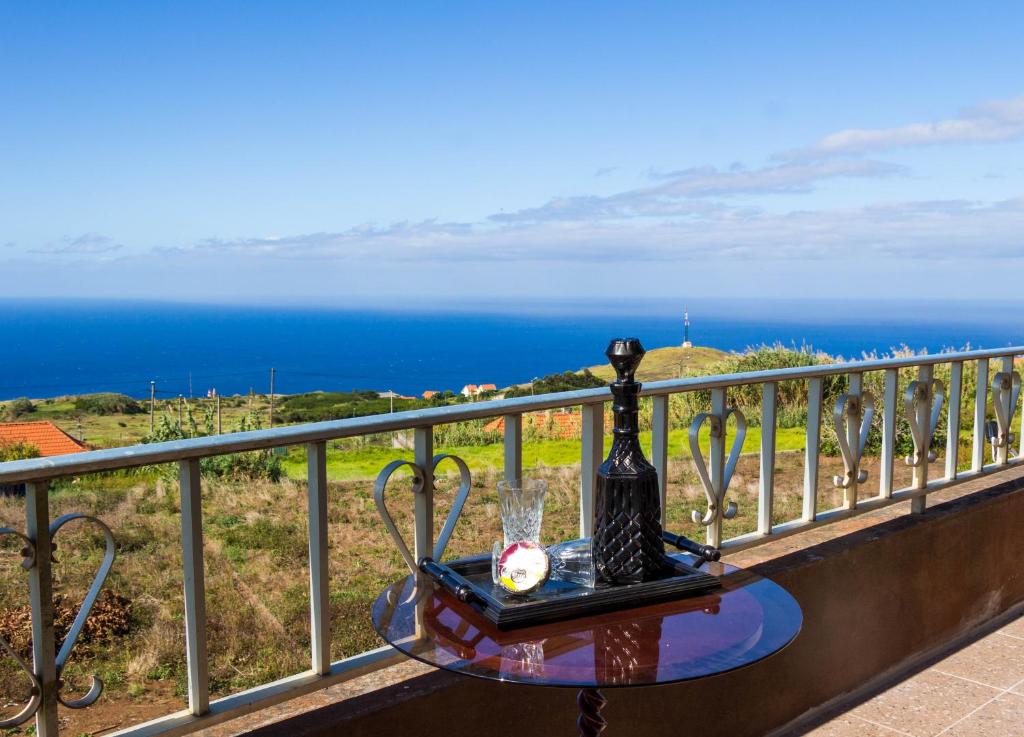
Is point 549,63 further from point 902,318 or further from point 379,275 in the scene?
point 902,318

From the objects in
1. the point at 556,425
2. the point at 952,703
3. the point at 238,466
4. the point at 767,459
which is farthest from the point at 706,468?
the point at 556,425

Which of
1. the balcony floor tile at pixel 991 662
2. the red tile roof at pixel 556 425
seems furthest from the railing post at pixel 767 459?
the red tile roof at pixel 556 425

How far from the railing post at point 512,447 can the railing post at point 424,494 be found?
21cm

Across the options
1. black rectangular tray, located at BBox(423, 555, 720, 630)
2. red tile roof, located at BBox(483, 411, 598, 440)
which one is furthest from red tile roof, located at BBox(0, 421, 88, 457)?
black rectangular tray, located at BBox(423, 555, 720, 630)

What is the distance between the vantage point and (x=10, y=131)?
7881cm

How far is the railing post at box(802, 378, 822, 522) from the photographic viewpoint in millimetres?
2793

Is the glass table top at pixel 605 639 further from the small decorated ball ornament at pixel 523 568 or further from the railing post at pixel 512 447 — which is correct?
the railing post at pixel 512 447

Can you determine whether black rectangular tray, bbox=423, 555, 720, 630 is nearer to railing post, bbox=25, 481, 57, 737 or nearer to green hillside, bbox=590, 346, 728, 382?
railing post, bbox=25, 481, 57, 737

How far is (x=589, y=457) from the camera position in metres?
2.19

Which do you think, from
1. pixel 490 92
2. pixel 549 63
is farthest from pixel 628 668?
pixel 490 92

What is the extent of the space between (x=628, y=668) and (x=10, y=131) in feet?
303

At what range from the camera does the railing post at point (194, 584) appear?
4.96 feet

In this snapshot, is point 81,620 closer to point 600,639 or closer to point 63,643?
point 63,643

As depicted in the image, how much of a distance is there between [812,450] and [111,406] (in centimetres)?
2226
